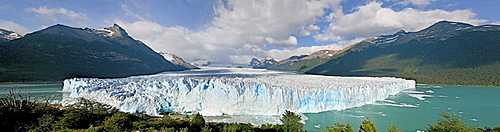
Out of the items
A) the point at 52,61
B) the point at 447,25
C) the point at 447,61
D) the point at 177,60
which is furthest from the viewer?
the point at 177,60

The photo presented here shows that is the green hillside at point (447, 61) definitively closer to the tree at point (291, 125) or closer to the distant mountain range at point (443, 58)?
the distant mountain range at point (443, 58)

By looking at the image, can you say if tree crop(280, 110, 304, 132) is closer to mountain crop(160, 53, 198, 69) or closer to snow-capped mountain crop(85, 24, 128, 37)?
snow-capped mountain crop(85, 24, 128, 37)

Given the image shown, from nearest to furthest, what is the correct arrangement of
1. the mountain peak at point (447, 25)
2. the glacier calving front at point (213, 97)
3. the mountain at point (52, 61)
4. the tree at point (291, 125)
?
1. the tree at point (291, 125)
2. the glacier calving front at point (213, 97)
3. the mountain at point (52, 61)
4. the mountain peak at point (447, 25)

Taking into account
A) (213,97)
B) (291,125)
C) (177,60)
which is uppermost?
(177,60)

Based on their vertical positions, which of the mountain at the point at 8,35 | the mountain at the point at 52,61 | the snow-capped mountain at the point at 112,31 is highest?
the snow-capped mountain at the point at 112,31

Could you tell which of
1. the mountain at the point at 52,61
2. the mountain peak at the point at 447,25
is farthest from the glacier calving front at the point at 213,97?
the mountain peak at the point at 447,25

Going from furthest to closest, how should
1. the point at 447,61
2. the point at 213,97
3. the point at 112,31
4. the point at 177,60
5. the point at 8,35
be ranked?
the point at 177,60, the point at 112,31, the point at 8,35, the point at 447,61, the point at 213,97

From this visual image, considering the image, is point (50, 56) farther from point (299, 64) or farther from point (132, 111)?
point (299, 64)

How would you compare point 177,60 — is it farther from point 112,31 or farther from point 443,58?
point 443,58

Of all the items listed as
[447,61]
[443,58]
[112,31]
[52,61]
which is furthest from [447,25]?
[112,31]

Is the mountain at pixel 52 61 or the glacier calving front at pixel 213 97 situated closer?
the glacier calving front at pixel 213 97
